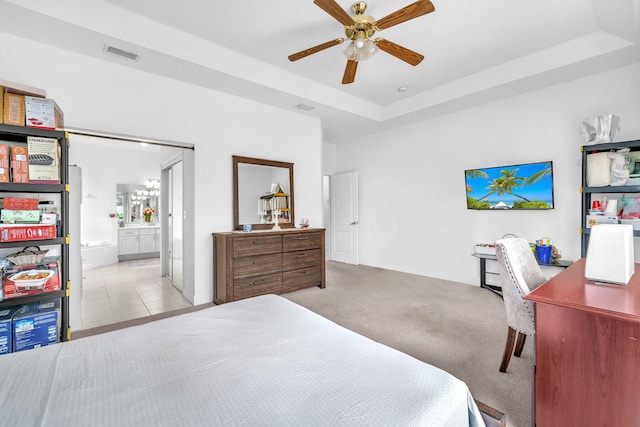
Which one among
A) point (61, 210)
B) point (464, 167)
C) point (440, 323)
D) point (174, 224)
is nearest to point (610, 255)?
point (440, 323)

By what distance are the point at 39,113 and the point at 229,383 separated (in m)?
2.52

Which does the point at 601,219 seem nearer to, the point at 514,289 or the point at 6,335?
the point at 514,289

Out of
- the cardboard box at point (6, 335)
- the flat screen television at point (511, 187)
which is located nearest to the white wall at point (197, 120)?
the cardboard box at point (6, 335)

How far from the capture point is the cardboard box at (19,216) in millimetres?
2064

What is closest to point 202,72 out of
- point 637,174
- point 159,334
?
point 159,334

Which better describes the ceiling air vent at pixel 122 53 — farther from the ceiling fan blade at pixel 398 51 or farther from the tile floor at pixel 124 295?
the tile floor at pixel 124 295

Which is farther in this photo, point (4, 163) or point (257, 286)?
point (257, 286)

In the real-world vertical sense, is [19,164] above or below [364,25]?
below

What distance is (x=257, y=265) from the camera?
379 centimetres

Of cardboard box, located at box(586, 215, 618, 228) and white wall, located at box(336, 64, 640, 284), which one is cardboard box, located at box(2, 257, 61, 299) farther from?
cardboard box, located at box(586, 215, 618, 228)

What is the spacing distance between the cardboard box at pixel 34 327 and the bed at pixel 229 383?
3.87 ft

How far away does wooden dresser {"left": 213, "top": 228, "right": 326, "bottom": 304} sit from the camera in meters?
3.58

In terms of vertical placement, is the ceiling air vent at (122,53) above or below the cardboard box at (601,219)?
above

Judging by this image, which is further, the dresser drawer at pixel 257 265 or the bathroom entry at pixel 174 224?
the bathroom entry at pixel 174 224
